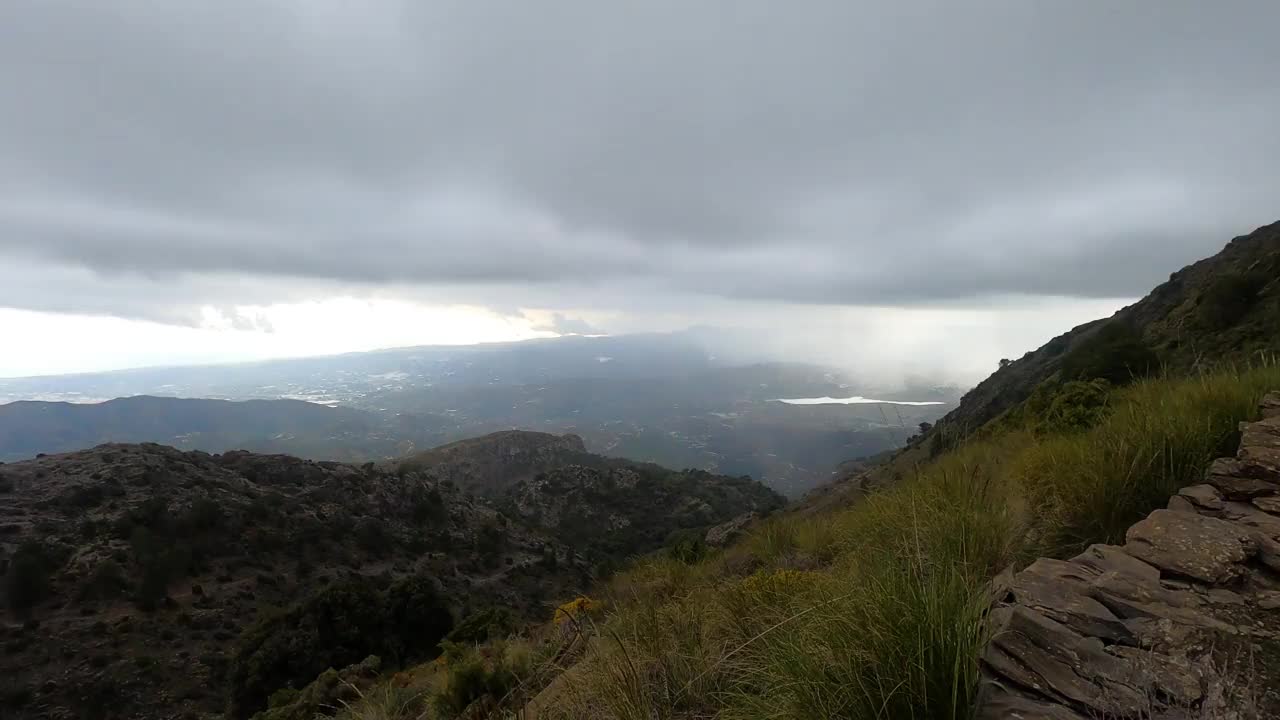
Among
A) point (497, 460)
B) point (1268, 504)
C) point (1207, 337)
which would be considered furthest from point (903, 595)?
point (497, 460)

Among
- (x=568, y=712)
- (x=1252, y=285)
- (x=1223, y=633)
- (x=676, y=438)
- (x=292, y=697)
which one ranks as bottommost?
(x=676, y=438)

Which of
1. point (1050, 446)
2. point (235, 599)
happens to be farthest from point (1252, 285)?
point (235, 599)

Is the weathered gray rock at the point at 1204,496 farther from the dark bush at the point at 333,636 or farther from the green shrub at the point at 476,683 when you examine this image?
the dark bush at the point at 333,636

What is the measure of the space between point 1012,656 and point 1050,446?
3.84 metres

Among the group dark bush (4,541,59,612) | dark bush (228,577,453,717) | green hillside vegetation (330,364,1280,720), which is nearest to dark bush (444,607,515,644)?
green hillside vegetation (330,364,1280,720)

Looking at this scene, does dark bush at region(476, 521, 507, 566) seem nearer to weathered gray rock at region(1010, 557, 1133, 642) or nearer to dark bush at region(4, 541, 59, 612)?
dark bush at region(4, 541, 59, 612)

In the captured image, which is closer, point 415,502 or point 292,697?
point 292,697

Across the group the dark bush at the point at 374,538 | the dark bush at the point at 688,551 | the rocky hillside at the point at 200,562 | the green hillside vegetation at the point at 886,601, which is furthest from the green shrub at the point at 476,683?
the dark bush at the point at 374,538

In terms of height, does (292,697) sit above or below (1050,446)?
below

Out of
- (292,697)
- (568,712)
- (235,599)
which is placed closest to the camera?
(568,712)

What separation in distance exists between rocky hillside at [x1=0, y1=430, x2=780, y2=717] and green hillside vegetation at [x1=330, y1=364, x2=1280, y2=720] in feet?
70.5

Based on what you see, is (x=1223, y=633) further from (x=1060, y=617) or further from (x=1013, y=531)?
(x=1013, y=531)

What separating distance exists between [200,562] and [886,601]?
46963 mm

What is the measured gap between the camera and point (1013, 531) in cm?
394
